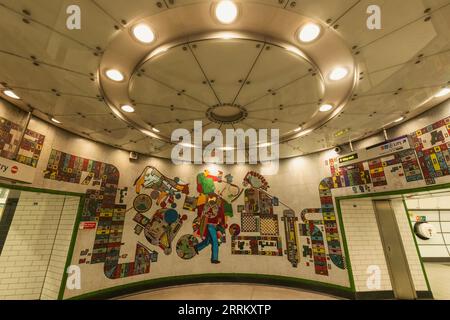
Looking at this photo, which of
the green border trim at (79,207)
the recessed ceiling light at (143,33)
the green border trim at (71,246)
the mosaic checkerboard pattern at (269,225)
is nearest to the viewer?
the recessed ceiling light at (143,33)

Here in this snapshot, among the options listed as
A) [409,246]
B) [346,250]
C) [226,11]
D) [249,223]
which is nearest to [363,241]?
[346,250]

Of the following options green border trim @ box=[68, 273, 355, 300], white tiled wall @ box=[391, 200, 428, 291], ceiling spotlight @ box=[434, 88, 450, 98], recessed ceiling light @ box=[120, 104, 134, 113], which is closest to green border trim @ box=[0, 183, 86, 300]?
green border trim @ box=[68, 273, 355, 300]

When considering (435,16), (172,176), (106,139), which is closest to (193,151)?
(172,176)

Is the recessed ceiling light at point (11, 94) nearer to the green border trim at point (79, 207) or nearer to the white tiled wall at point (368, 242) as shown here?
the green border trim at point (79, 207)

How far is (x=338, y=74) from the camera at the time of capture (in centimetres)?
229

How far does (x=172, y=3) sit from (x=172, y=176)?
427cm

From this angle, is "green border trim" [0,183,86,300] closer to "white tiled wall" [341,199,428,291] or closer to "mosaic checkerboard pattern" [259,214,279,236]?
"mosaic checkerboard pattern" [259,214,279,236]

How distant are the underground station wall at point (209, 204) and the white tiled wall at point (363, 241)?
18 centimetres

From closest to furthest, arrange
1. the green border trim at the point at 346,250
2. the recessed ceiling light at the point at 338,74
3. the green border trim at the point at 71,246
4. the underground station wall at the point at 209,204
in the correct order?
1. the recessed ceiling light at the point at 338,74
2. the underground station wall at the point at 209,204
3. the green border trim at the point at 71,246
4. the green border trim at the point at 346,250

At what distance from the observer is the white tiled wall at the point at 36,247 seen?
3.33 metres

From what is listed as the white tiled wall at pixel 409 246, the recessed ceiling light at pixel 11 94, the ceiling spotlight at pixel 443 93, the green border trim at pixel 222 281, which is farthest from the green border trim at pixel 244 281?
the recessed ceiling light at pixel 11 94

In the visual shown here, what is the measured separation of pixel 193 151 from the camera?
471 centimetres

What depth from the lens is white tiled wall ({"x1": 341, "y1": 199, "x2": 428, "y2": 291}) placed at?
12.9ft

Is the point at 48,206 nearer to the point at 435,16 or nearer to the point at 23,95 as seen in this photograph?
the point at 23,95
